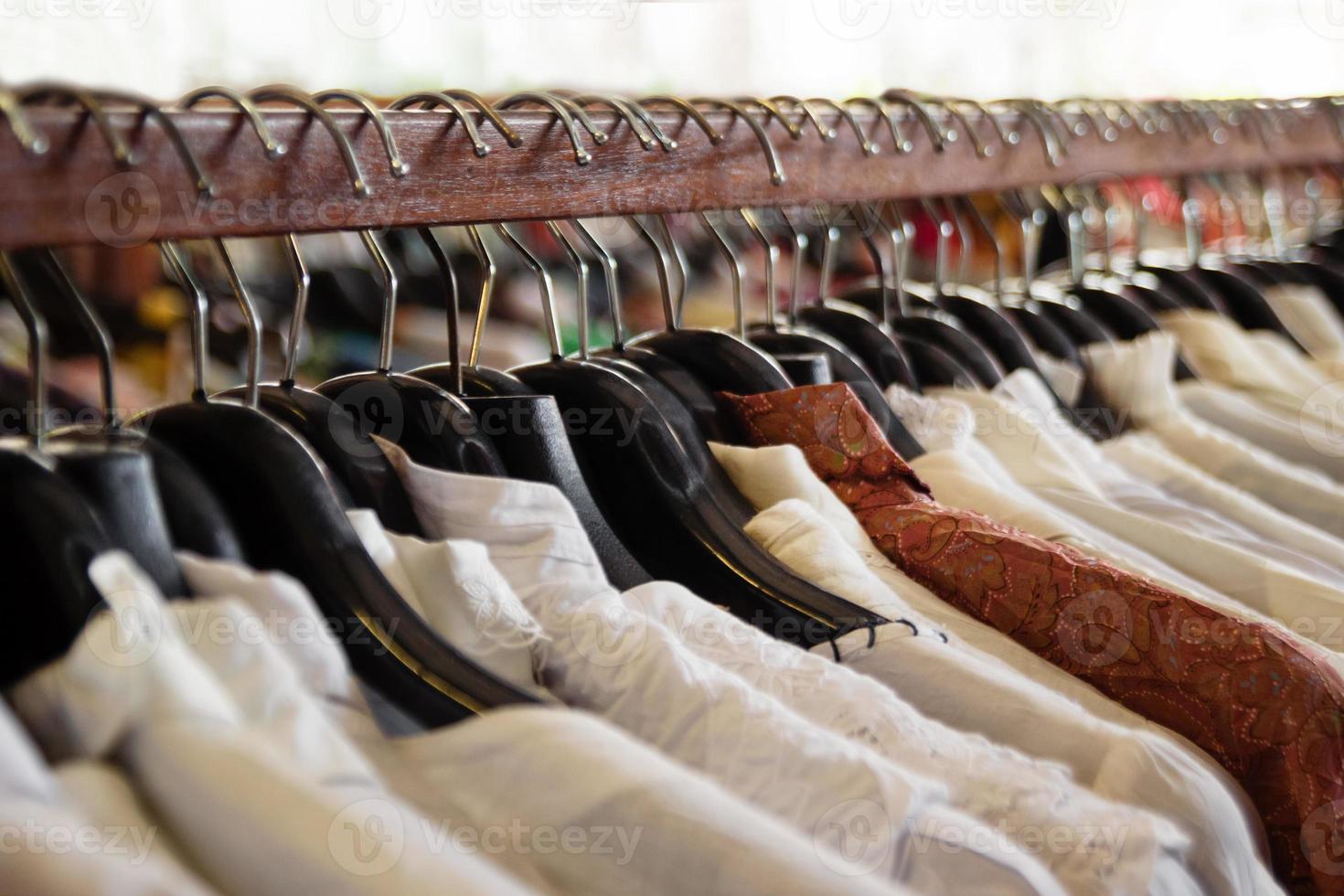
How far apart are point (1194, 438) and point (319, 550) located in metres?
0.89

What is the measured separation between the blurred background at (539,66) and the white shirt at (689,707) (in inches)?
60.9

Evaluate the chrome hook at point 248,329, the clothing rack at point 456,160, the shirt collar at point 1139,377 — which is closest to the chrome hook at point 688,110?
the clothing rack at point 456,160

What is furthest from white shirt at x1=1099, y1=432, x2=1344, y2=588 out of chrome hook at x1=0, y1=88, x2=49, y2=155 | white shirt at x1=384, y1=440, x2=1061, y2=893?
chrome hook at x1=0, y1=88, x2=49, y2=155

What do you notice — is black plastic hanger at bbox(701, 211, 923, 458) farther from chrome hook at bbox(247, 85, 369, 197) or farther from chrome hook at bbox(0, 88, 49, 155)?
chrome hook at bbox(0, 88, 49, 155)

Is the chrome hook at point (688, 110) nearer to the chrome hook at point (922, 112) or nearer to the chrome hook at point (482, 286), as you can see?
the chrome hook at point (482, 286)

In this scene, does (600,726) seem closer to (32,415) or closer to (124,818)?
(124,818)

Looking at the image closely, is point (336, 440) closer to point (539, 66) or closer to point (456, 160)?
point (456, 160)

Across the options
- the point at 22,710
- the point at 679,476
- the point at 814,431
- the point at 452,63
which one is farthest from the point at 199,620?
the point at 452,63

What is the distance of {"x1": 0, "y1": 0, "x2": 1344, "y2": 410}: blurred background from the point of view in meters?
2.88

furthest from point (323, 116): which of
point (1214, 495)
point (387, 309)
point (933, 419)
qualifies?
point (1214, 495)

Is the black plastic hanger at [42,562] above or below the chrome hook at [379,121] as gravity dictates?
below

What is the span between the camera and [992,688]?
0.67 metres

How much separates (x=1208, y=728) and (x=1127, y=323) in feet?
2.40

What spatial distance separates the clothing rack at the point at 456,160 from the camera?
552 mm
